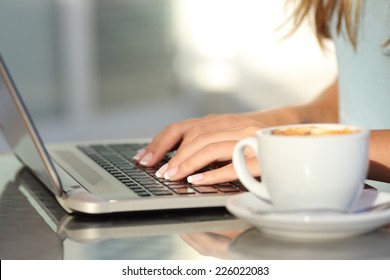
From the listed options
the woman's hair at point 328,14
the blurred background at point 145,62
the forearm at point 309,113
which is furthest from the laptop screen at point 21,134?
the blurred background at point 145,62

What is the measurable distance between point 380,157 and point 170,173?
0.82 ft

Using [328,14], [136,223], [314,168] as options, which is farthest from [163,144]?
[328,14]

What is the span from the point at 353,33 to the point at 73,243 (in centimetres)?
82

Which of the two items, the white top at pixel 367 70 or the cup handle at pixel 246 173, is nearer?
the cup handle at pixel 246 173

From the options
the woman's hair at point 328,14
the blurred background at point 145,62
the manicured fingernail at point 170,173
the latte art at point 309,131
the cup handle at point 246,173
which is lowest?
the blurred background at point 145,62

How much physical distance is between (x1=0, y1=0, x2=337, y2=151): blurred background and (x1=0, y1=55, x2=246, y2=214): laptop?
12.4 ft

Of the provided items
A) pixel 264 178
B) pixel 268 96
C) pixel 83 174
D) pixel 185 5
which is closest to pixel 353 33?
pixel 83 174

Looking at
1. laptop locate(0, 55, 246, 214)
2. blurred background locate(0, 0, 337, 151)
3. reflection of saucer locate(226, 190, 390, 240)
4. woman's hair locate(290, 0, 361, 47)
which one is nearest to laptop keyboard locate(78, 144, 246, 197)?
laptop locate(0, 55, 246, 214)

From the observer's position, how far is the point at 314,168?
0.80 metres

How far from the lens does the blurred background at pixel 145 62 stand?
5168 mm

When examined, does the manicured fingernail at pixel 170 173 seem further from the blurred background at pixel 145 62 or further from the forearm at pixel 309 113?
the blurred background at pixel 145 62

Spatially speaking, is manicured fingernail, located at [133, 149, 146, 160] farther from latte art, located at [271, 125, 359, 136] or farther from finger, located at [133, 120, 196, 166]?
latte art, located at [271, 125, 359, 136]

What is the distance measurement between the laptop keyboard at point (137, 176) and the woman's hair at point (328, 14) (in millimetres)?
422

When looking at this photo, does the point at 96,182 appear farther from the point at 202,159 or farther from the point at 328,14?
the point at 328,14
